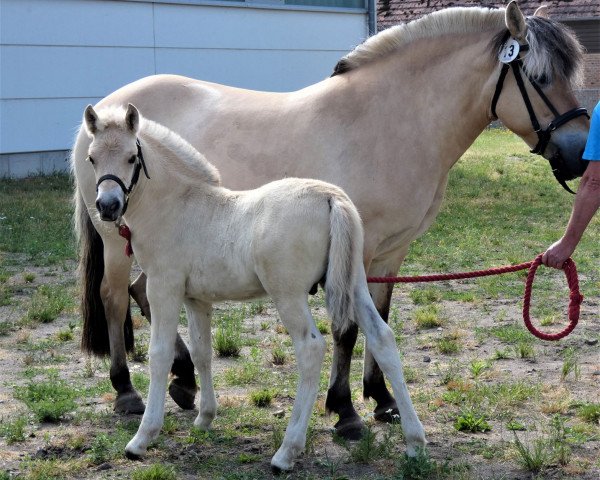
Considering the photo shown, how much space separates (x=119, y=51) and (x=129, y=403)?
11.6 m

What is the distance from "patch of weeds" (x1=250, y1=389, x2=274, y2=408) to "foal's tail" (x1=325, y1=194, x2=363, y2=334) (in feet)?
4.30

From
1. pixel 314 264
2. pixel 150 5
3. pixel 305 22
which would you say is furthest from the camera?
pixel 305 22

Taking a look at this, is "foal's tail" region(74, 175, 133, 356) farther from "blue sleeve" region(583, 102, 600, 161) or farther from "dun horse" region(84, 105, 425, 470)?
"blue sleeve" region(583, 102, 600, 161)

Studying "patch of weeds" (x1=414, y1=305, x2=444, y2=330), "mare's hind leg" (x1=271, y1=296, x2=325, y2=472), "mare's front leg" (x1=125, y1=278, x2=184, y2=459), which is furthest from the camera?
"patch of weeds" (x1=414, y1=305, x2=444, y2=330)

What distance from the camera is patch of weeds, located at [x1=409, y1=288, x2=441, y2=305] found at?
25.2 ft

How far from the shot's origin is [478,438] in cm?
459

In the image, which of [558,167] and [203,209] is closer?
[203,209]

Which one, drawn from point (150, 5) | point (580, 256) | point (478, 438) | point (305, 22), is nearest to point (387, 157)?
point (478, 438)

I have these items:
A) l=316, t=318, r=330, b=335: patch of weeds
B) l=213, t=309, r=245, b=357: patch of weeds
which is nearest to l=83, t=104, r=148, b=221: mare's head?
l=213, t=309, r=245, b=357: patch of weeds

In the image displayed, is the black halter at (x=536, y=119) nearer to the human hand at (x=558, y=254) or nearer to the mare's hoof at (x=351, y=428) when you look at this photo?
the human hand at (x=558, y=254)

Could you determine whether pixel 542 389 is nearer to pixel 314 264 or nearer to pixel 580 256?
pixel 314 264

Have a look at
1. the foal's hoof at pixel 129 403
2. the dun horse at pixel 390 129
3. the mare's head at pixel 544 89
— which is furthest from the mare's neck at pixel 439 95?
the foal's hoof at pixel 129 403

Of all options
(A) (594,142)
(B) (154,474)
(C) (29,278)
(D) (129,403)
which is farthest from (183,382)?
(C) (29,278)

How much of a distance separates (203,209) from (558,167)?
6.00 feet
